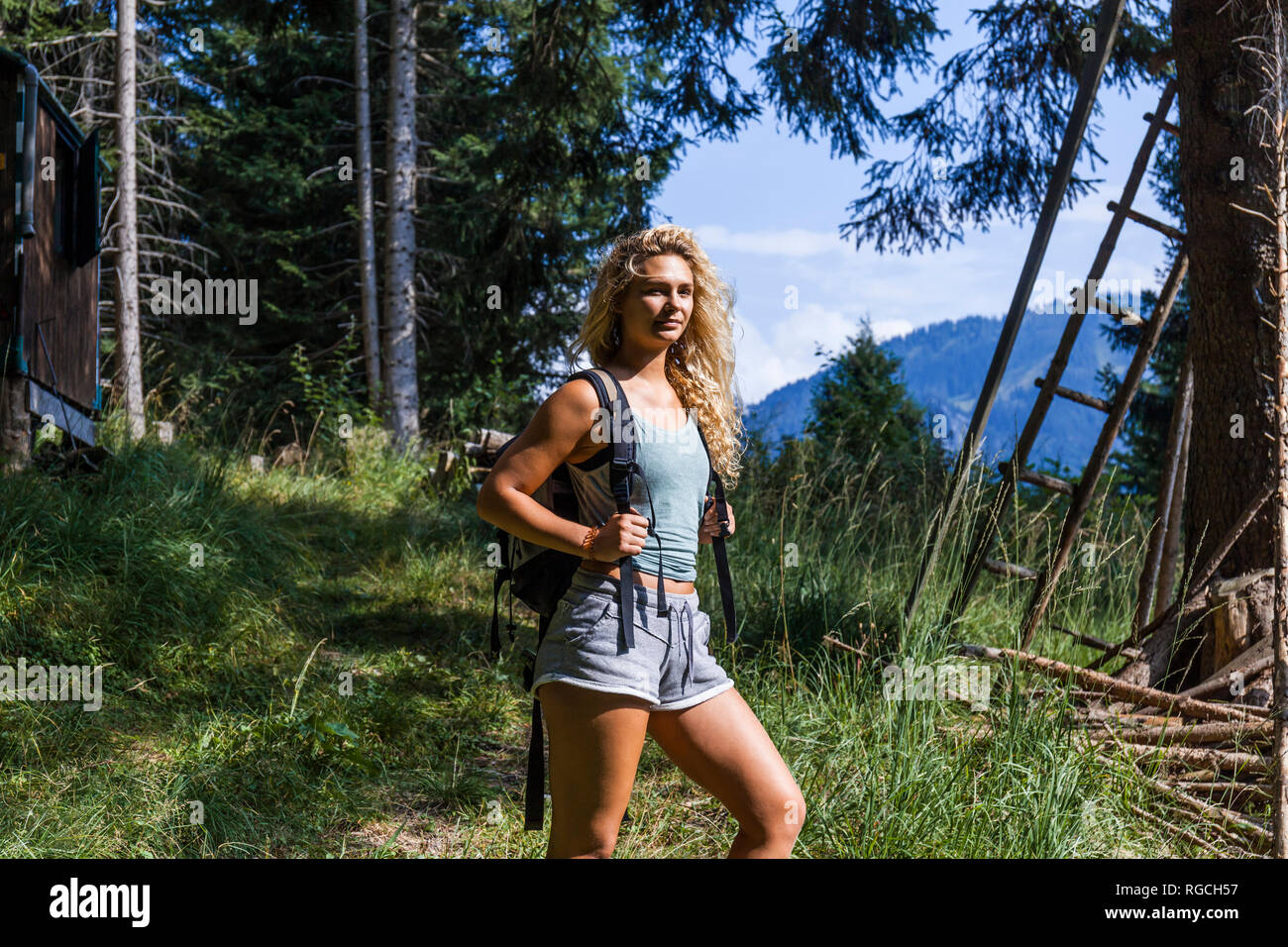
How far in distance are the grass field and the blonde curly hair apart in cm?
150

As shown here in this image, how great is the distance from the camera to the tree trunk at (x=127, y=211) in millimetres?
13539

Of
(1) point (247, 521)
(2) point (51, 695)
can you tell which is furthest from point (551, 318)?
(2) point (51, 695)

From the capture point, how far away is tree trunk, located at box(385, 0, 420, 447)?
13383 mm

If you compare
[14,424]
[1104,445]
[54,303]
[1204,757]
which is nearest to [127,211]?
[54,303]

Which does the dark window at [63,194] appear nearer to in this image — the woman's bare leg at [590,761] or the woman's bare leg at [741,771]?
the woman's bare leg at [590,761]

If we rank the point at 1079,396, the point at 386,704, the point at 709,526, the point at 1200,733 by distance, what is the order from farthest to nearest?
the point at 1079,396
the point at 386,704
the point at 1200,733
the point at 709,526

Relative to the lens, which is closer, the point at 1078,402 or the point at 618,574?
the point at 618,574

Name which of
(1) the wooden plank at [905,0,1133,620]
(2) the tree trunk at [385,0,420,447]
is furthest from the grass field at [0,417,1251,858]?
(2) the tree trunk at [385,0,420,447]

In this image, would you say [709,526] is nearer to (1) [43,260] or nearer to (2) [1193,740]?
(2) [1193,740]

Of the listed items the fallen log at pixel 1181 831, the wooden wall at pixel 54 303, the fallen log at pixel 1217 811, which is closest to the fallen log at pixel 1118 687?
the fallen log at pixel 1217 811

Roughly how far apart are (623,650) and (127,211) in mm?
14065

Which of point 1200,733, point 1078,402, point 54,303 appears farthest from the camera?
point 54,303

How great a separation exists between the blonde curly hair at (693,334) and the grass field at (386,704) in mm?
1500

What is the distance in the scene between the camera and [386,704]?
496cm
